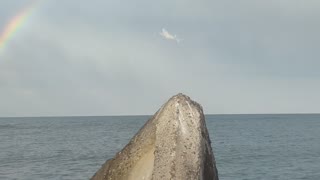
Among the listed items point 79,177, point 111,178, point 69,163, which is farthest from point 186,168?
point 69,163

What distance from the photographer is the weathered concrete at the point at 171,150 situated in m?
4.61

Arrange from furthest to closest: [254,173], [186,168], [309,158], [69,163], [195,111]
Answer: [309,158] → [69,163] → [254,173] → [195,111] → [186,168]

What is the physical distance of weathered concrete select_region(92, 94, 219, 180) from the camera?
4.61 meters

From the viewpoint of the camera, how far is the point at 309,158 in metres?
64.2

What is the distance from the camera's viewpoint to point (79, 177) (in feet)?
146

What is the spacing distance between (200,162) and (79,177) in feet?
135

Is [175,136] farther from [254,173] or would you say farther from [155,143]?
[254,173]

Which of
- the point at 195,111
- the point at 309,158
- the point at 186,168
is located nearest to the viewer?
the point at 186,168

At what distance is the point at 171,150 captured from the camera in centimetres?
467

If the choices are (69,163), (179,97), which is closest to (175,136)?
(179,97)

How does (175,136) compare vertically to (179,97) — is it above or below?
below

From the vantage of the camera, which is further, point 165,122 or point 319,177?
point 319,177

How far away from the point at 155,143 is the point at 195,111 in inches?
20.6

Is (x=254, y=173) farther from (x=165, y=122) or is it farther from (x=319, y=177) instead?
(x=165, y=122)
